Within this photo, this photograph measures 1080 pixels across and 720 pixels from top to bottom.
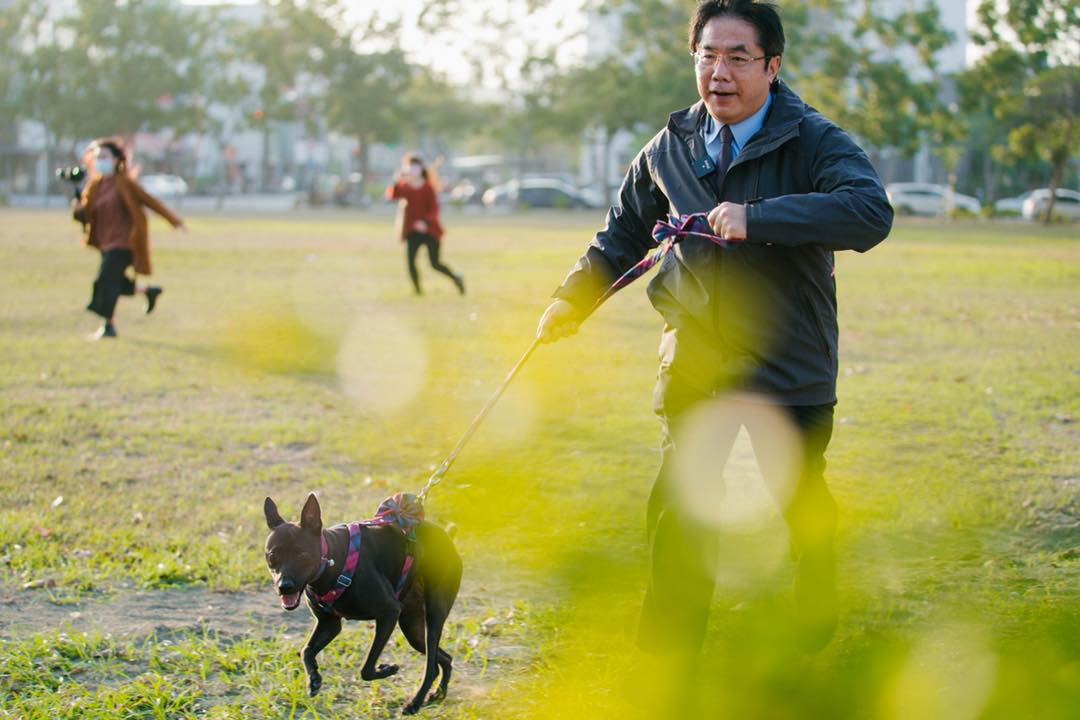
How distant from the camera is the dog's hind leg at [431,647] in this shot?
147 inches

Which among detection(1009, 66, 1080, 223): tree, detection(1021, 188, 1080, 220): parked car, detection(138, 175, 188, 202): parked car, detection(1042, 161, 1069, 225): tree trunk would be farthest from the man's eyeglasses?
detection(138, 175, 188, 202): parked car

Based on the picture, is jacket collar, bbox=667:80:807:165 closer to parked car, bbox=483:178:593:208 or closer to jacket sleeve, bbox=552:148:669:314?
jacket sleeve, bbox=552:148:669:314

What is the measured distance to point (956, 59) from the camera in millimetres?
94500

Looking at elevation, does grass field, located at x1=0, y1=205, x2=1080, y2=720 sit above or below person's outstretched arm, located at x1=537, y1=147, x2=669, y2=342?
below

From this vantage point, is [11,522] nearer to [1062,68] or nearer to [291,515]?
[291,515]

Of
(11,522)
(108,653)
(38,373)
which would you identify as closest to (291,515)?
(11,522)

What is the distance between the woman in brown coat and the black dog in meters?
9.77

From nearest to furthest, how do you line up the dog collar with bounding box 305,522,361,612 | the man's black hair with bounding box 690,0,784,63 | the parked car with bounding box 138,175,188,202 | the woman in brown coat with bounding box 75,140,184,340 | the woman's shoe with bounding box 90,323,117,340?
the dog collar with bounding box 305,522,361,612 → the man's black hair with bounding box 690,0,784,63 → the woman in brown coat with bounding box 75,140,184,340 → the woman's shoe with bounding box 90,323,117,340 → the parked car with bounding box 138,175,188,202

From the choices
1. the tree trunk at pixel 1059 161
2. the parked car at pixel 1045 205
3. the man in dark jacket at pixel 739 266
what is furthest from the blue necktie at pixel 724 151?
the parked car at pixel 1045 205

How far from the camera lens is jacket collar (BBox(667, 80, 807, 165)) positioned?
12.1ft

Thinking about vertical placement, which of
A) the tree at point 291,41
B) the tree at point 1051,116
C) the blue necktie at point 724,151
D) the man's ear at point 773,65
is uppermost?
the tree at point 291,41

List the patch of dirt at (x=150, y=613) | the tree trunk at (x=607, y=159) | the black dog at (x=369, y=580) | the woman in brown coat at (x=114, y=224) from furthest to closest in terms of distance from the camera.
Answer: the tree trunk at (x=607, y=159)
the woman in brown coat at (x=114, y=224)
the patch of dirt at (x=150, y=613)
the black dog at (x=369, y=580)

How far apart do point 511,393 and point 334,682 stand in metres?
5.96

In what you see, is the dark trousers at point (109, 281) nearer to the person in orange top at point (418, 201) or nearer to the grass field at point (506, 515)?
the grass field at point (506, 515)
